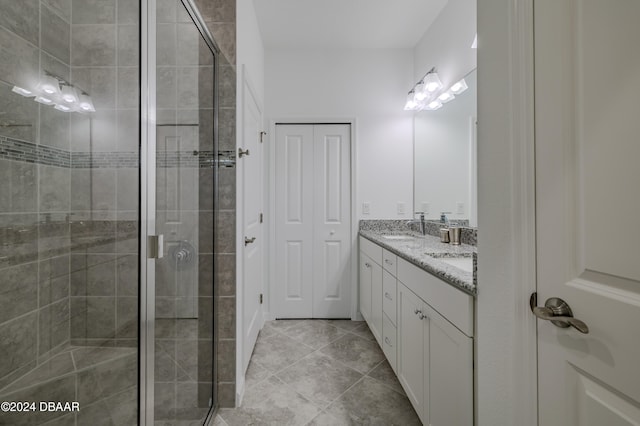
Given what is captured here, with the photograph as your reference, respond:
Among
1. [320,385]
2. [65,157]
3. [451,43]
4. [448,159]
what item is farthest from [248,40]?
[320,385]

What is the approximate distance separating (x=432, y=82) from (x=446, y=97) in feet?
0.78

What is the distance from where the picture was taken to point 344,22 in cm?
247

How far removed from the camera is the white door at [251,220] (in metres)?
1.82

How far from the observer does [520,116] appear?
77 cm

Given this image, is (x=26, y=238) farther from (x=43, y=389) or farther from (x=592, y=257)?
(x=592, y=257)

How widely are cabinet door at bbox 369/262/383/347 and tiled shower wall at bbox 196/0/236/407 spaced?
1.09 meters

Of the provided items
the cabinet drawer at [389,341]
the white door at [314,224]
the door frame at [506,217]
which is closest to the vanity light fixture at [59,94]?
the door frame at [506,217]

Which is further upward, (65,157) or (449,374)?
(65,157)

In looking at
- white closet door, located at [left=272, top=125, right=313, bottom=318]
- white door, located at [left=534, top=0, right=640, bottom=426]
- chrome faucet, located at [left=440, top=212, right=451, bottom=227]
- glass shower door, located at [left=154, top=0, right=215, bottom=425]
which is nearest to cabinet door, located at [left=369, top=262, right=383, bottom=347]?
chrome faucet, located at [left=440, top=212, right=451, bottom=227]

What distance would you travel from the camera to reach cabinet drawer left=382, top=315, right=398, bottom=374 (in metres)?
1.74

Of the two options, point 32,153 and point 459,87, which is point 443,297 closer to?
point 32,153

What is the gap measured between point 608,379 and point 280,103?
292cm

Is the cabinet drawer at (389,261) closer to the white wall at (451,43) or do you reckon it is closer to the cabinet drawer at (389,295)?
the cabinet drawer at (389,295)

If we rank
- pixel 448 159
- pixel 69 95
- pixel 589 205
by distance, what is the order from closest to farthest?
pixel 589 205 → pixel 69 95 → pixel 448 159
